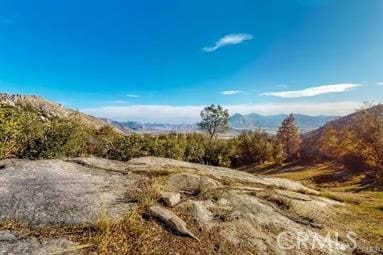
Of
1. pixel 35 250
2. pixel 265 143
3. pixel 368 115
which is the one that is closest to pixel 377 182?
pixel 368 115

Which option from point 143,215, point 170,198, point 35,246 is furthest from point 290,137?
point 35,246

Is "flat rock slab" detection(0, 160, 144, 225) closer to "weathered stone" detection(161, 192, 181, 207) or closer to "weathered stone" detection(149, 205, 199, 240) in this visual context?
"weathered stone" detection(149, 205, 199, 240)

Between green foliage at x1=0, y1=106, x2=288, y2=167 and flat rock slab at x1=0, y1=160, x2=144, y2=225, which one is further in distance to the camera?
green foliage at x1=0, y1=106, x2=288, y2=167

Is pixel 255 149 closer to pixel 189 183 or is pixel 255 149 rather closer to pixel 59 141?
pixel 59 141

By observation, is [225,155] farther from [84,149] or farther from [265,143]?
[84,149]

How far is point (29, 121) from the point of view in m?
22.3

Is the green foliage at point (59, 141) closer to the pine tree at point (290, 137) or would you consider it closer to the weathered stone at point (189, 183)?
the weathered stone at point (189, 183)

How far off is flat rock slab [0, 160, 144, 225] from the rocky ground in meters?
0.03

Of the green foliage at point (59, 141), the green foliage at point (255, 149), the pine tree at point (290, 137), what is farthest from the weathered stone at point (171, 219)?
the pine tree at point (290, 137)

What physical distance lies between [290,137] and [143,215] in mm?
104751

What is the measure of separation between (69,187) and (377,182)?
57504mm

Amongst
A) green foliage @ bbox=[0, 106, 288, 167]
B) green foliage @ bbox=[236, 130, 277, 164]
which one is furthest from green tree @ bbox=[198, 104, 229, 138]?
green foliage @ bbox=[0, 106, 288, 167]

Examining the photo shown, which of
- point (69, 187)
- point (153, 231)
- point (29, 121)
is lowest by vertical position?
point (153, 231)

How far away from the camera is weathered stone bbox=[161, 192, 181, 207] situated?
1051 cm
